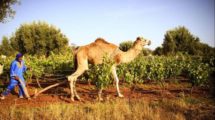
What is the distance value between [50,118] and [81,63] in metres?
3.69

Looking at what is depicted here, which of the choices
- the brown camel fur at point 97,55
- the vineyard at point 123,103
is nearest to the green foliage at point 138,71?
the vineyard at point 123,103

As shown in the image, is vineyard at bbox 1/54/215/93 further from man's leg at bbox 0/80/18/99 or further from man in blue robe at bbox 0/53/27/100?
man's leg at bbox 0/80/18/99

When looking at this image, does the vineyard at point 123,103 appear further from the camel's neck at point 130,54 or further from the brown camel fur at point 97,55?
the camel's neck at point 130,54

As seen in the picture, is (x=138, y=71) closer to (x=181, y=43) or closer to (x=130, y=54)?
(x=130, y=54)

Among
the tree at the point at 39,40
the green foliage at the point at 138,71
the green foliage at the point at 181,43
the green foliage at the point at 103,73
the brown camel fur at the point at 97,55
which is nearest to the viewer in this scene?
the green foliage at the point at 103,73

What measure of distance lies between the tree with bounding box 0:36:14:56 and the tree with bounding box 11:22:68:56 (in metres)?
1.18

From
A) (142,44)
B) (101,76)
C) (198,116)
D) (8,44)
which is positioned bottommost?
(198,116)

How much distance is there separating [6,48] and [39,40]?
6.65 metres

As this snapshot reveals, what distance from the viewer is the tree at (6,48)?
39312mm

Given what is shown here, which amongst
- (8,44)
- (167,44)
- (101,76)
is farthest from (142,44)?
(167,44)

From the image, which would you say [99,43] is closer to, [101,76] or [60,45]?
[101,76]

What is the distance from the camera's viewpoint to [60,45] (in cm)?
3775

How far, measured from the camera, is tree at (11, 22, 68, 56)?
37125mm

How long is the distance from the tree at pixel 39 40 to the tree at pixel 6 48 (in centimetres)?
118
